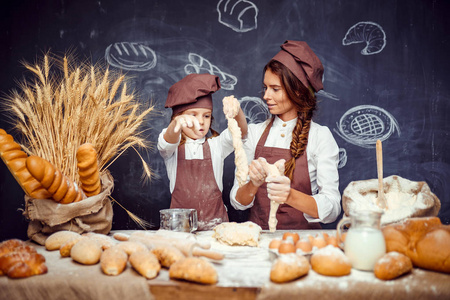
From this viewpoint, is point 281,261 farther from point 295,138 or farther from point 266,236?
point 295,138

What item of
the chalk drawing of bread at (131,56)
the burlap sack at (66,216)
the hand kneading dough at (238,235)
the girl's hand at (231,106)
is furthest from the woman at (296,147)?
the chalk drawing of bread at (131,56)

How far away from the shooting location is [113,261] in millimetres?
1308

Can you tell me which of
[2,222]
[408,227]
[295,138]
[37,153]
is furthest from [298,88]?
[2,222]

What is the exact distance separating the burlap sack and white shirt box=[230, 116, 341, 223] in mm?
897

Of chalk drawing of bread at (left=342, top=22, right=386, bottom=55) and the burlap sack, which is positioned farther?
chalk drawing of bread at (left=342, top=22, right=386, bottom=55)

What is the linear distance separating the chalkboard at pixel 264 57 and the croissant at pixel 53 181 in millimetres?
1580

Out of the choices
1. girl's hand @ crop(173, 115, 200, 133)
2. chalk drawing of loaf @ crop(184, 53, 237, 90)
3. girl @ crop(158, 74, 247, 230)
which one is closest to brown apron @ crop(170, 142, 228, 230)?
girl @ crop(158, 74, 247, 230)

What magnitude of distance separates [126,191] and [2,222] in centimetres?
110

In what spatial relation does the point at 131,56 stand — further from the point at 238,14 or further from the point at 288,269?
the point at 288,269

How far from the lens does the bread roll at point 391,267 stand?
3.96 feet

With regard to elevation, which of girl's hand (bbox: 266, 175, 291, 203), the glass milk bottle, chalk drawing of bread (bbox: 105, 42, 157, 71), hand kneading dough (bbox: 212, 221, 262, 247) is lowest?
hand kneading dough (bbox: 212, 221, 262, 247)

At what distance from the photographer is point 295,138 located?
2498 mm

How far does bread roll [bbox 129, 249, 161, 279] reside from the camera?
126 cm

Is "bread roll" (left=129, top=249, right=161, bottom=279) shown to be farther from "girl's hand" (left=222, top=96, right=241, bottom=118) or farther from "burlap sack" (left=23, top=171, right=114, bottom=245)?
"girl's hand" (left=222, top=96, right=241, bottom=118)
